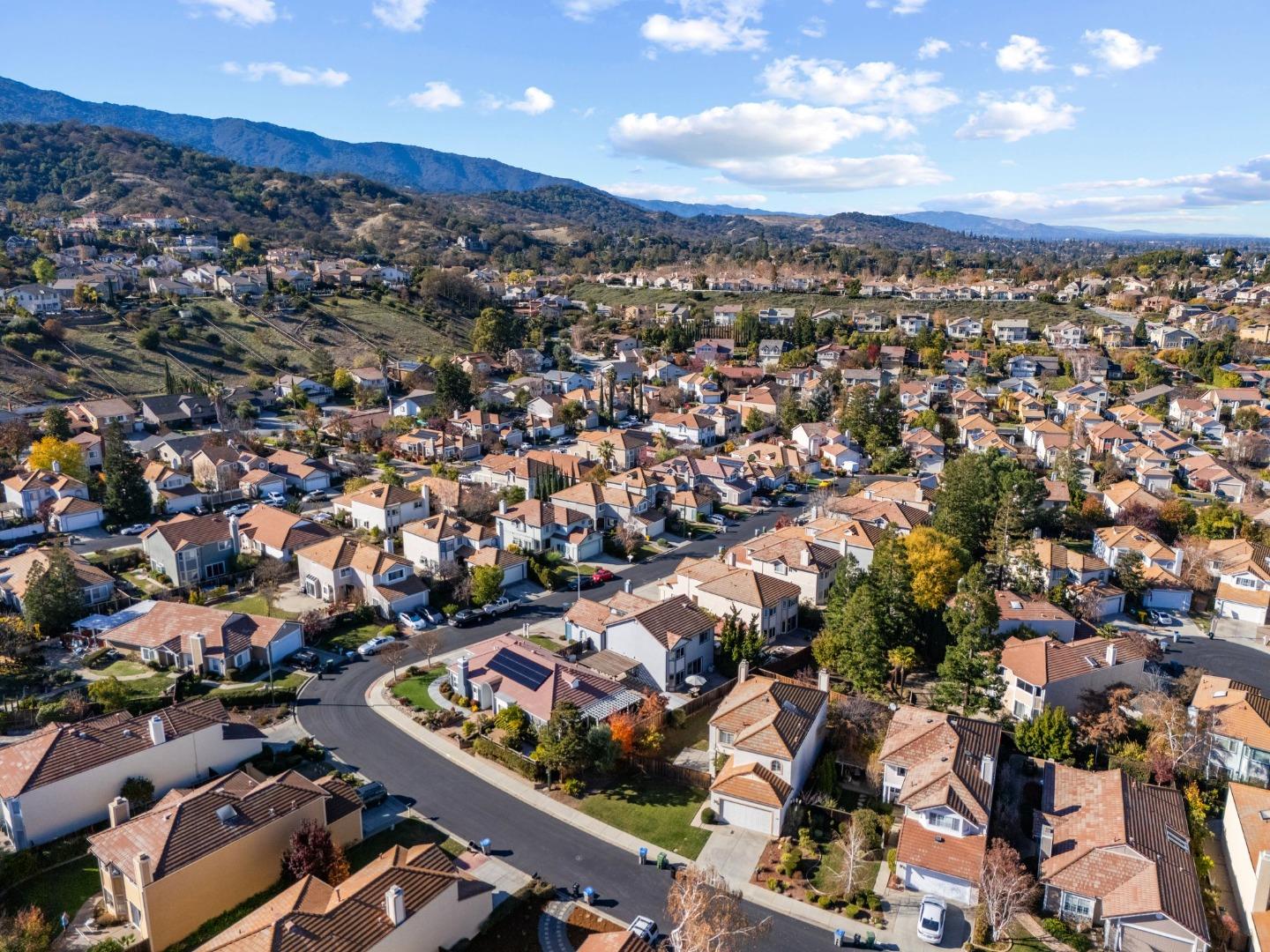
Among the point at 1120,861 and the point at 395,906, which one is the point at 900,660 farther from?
the point at 395,906

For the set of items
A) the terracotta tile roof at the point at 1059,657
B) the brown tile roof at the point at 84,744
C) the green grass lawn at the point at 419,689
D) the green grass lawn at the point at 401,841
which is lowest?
the green grass lawn at the point at 419,689

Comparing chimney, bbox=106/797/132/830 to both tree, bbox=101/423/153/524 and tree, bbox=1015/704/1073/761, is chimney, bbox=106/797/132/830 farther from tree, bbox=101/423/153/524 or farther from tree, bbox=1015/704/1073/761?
tree, bbox=101/423/153/524

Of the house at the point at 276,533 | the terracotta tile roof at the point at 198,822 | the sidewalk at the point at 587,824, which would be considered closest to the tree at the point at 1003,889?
the sidewalk at the point at 587,824

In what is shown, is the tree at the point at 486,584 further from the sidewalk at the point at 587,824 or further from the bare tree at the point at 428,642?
the sidewalk at the point at 587,824

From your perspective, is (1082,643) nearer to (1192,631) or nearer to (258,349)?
(1192,631)

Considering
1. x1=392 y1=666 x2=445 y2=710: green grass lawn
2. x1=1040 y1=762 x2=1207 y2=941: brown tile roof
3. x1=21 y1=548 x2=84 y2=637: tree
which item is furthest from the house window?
x1=21 y1=548 x2=84 y2=637: tree

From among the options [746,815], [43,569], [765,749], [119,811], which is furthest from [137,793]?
[43,569]

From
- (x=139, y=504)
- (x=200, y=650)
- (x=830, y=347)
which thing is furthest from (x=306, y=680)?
(x=830, y=347)
